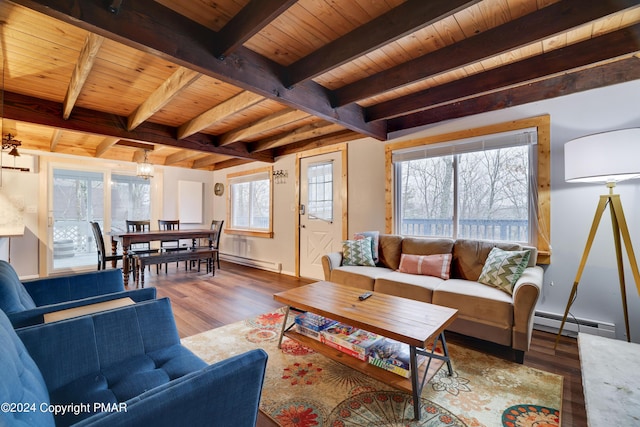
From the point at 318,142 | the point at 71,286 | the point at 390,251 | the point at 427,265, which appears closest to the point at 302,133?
the point at 318,142

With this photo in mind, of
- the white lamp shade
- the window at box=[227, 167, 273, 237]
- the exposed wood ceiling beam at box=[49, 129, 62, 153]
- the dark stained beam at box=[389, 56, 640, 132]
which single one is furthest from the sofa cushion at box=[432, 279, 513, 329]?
the exposed wood ceiling beam at box=[49, 129, 62, 153]

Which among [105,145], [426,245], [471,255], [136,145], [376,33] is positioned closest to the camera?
[376,33]

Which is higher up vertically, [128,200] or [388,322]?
[128,200]

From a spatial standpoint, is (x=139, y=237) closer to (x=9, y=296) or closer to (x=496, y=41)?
(x=9, y=296)

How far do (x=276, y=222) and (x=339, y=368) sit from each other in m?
3.67

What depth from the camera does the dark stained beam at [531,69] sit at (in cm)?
200

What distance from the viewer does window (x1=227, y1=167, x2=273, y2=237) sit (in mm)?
5738

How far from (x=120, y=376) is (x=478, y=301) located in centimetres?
250

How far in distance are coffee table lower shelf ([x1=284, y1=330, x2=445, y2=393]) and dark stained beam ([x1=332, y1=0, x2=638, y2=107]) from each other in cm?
218

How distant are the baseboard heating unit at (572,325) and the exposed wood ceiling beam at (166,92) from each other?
3896mm

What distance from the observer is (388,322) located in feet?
5.82

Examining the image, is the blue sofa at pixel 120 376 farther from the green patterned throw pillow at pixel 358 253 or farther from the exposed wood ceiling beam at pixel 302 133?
the exposed wood ceiling beam at pixel 302 133

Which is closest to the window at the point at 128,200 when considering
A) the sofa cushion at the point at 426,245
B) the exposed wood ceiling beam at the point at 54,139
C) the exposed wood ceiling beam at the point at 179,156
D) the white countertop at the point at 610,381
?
the exposed wood ceiling beam at the point at 179,156

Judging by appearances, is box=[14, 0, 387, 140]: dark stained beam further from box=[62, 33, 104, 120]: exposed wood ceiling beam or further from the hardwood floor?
the hardwood floor
